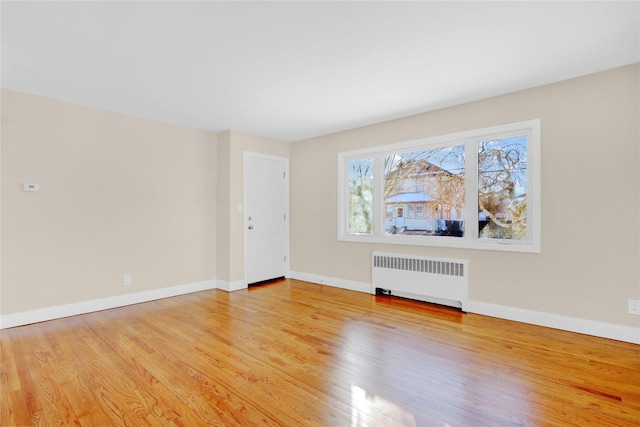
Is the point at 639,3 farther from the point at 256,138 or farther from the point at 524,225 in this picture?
the point at 256,138

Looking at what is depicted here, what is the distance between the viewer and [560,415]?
5.73 feet

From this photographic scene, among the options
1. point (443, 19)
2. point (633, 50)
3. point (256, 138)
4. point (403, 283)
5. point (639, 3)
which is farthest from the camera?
point (256, 138)

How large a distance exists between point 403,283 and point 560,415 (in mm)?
2322

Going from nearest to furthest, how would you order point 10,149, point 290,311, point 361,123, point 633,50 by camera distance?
point 633,50
point 10,149
point 290,311
point 361,123

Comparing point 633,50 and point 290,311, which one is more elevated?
point 633,50

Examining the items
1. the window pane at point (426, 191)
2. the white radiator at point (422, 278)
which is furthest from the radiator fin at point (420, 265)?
the window pane at point (426, 191)

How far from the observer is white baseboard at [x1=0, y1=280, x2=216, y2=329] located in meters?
3.12

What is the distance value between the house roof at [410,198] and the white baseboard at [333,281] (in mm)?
1252

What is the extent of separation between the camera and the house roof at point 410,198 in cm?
398

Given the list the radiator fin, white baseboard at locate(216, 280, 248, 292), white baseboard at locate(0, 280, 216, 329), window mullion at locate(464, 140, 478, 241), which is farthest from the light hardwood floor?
white baseboard at locate(216, 280, 248, 292)

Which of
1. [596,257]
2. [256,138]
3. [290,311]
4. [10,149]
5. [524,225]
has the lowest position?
[290,311]

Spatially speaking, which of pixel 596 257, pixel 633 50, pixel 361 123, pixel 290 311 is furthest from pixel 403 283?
pixel 633 50

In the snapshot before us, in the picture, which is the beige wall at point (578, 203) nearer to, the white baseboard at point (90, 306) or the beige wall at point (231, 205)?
the beige wall at point (231, 205)

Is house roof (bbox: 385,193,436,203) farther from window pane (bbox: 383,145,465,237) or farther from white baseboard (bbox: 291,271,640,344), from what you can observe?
white baseboard (bbox: 291,271,640,344)
